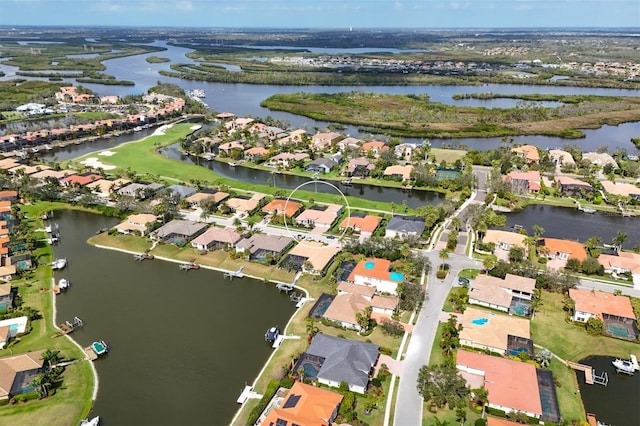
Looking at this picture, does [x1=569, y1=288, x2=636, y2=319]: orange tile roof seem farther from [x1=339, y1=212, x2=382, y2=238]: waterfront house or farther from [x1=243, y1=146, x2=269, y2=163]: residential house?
[x1=243, y1=146, x2=269, y2=163]: residential house

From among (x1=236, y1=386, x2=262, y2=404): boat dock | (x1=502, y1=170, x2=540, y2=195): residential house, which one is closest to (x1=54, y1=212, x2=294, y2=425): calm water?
(x1=236, y1=386, x2=262, y2=404): boat dock

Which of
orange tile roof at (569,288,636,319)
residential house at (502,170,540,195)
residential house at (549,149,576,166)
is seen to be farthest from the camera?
residential house at (549,149,576,166)

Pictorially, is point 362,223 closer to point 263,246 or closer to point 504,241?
point 263,246

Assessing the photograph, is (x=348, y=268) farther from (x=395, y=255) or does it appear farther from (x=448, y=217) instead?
(x=448, y=217)

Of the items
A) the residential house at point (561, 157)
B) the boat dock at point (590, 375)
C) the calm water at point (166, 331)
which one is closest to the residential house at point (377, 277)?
the calm water at point (166, 331)

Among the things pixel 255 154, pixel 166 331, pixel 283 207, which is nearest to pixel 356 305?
pixel 166 331

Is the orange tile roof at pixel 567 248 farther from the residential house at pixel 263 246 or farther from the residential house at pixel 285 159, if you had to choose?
the residential house at pixel 285 159
